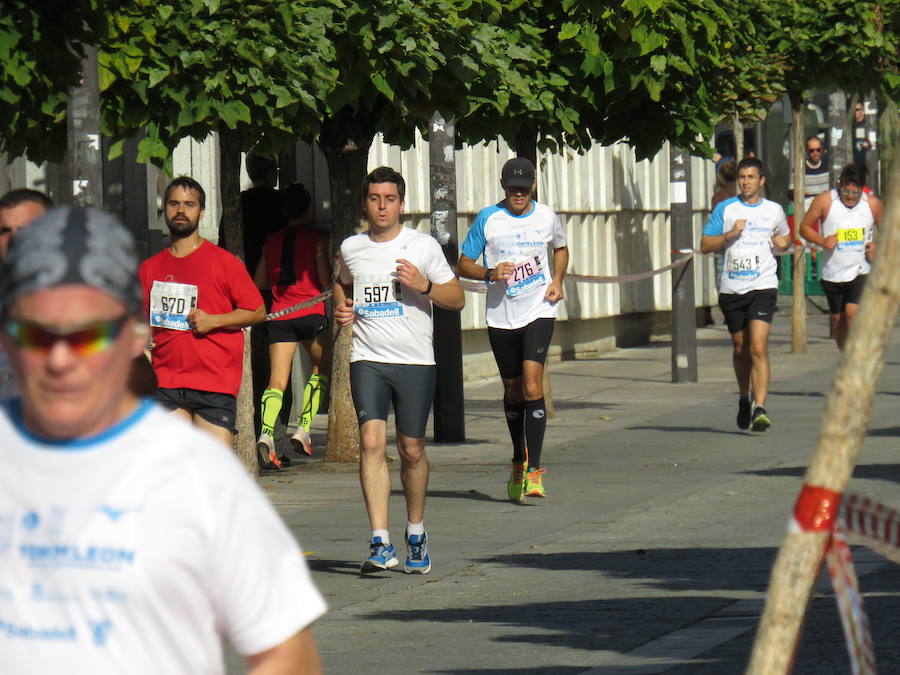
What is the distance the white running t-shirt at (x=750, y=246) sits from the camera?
14750 mm

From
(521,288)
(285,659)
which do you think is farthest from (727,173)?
(285,659)

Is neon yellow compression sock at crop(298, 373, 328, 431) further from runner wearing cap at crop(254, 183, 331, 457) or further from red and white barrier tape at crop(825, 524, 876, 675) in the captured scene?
red and white barrier tape at crop(825, 524, 876, 675)

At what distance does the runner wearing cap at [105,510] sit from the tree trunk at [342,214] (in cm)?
1019

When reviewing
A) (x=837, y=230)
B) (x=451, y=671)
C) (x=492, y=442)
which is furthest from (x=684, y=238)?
(x=451, y=671)

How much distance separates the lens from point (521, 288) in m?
11.4

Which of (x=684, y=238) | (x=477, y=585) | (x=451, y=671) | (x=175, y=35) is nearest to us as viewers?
(x=451, y=671)

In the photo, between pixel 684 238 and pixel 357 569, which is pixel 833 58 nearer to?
pixel 684 238

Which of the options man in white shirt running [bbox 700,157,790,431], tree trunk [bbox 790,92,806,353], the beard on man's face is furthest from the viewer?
tree trunk [bbox 790,92,806,353]

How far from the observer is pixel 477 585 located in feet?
27.6

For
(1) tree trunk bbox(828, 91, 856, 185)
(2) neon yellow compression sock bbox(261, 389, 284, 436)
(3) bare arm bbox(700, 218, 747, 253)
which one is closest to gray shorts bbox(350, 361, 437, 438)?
(2) neon yellow compression sock bbox(261, 389, 284, 436)

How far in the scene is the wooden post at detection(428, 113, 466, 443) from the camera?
45.9ft

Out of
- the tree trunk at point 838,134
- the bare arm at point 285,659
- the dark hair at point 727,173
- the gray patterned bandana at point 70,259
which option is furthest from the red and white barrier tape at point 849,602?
the tree trunk at point 838,134

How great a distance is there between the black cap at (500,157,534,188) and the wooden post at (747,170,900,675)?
7.81m

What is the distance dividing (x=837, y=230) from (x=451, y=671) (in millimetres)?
10330
